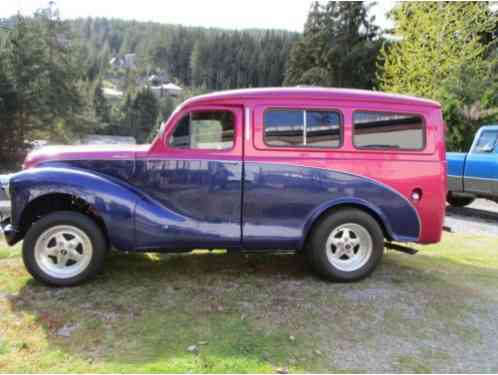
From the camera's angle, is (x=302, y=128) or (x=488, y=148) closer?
(x=302, y=128)

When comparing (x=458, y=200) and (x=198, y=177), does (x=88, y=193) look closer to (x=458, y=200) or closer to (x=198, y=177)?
(x=198, y=177)

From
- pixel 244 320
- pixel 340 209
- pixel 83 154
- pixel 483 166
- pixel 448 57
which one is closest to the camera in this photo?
pixel 244 320

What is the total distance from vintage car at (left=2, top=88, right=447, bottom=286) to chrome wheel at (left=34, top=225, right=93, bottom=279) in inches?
0.4

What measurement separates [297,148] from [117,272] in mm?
2577

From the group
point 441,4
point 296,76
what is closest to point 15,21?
point 441,4

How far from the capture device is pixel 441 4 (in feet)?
63.7

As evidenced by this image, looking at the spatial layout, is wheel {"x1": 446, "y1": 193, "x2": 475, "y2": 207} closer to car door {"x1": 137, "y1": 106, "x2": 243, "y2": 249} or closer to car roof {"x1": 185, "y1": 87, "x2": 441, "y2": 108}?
car roof {"x1": 185, "y1": 87, "x2": 441, "y2": 108}

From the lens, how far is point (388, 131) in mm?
4828

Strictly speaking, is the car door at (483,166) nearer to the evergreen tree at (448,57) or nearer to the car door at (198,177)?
the evergreen tree at (448,57)

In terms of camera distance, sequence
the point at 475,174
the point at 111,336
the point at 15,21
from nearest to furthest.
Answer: the point at 111,336 < the point at 475,174 < the point at 15,21

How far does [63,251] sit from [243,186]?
81.3 inches

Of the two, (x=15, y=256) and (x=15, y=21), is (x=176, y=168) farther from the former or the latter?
(x=15, y=21)

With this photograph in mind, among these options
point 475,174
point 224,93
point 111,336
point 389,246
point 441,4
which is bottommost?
point 111,336

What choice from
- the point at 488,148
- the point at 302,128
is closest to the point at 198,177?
the point at 302,128
